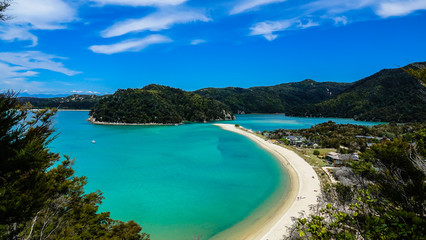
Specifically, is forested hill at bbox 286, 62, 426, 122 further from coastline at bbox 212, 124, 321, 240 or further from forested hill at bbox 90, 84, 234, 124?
coastline at bbox 212, 124, 321, 240

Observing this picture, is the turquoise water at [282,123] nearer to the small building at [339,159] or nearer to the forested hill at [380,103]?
Result: the forested hill at [380,103]

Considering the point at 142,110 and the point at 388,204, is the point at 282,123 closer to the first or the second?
the point at 142,110

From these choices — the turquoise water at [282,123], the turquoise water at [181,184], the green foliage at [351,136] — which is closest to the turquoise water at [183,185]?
the turquoise water at [181,184]

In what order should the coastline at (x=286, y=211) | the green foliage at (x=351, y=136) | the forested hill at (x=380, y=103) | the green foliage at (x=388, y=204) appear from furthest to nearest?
the forested hill at (x=380, y=103) < the green foliage at (x=351, y=136) < the coastline at (x=286, y=211) < the green foliage at (x=388, y=204)

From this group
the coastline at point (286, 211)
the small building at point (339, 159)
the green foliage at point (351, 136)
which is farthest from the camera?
the green foliage at point (351, 136)

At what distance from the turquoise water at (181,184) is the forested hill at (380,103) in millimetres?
91918

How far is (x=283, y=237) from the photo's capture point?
10.9 meters

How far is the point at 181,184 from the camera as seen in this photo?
21453 mm

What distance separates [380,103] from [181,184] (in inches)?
5215

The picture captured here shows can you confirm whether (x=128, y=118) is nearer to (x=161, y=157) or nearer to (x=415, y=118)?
(x=161, y=157)

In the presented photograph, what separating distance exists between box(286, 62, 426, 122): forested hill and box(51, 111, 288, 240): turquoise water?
91918mm

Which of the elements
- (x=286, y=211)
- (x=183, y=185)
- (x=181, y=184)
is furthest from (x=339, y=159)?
(x=181, y=184)

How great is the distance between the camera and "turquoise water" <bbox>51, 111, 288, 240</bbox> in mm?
14320

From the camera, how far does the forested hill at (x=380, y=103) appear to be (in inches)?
3465
